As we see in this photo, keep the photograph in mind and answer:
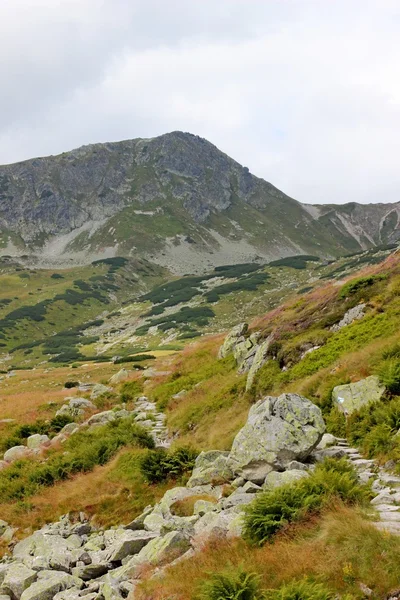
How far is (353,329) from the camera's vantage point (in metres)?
18.8

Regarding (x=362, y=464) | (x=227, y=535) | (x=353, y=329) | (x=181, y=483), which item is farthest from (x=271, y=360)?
(x=227, y=535)

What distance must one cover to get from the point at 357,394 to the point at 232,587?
8.44 metres

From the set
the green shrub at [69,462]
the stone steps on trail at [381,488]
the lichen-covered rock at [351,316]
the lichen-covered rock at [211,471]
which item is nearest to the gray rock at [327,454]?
the stone steps on trail at [381,488]

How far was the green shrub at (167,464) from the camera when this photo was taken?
629 inches

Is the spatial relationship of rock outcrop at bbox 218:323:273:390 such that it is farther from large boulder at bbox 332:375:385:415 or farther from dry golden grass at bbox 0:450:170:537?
dry golden grass at bbox 0:450:170:537

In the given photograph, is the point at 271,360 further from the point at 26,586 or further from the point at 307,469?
the point at 26,586

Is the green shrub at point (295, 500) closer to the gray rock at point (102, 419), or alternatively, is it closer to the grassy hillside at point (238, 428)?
the grassy hillside at point (238, 428)

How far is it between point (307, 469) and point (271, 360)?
10395mm

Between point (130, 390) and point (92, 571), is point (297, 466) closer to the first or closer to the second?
A: point (92, 571)

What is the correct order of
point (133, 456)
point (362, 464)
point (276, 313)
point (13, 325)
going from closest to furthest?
point (362, 464), point (133, 456), point (276, 313), point (13, 325)

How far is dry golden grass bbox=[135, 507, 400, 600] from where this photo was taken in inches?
245

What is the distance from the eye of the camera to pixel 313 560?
675 centimetres

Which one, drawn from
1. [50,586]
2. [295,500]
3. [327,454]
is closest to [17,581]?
[50,586]

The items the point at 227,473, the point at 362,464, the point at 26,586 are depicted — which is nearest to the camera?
the point at 26,586
